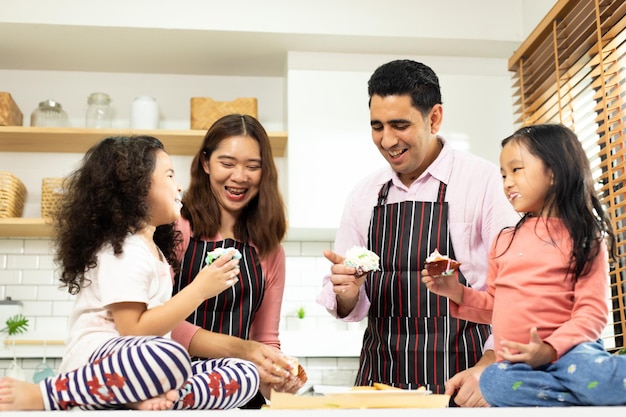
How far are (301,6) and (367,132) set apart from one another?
0.77 metres

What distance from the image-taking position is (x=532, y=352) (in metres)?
1.44

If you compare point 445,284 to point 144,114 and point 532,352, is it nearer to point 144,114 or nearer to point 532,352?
point 532,352

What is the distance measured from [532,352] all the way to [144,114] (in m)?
3.31

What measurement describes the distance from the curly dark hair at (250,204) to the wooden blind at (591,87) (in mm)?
1282

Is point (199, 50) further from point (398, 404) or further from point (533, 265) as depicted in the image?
point (398, 404)

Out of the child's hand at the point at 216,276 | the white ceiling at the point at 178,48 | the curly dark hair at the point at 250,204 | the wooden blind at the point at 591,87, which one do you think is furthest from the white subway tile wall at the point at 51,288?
the child's hand at the point at 216,276

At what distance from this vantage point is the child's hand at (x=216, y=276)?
169 cm

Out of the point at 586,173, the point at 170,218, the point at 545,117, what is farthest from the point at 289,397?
the point at 545,117

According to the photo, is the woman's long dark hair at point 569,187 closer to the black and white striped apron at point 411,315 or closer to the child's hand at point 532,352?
the child's hand at point 532,352

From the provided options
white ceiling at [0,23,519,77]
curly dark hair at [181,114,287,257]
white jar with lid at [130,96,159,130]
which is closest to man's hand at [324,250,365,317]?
curly dark hair at [181,114,287,257]

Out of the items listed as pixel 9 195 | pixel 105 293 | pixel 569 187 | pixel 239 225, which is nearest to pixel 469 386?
pixel 569 187

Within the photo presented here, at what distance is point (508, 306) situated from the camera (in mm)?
1641

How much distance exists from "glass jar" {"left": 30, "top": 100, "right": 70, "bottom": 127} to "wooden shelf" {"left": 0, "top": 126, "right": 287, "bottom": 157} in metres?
0.09

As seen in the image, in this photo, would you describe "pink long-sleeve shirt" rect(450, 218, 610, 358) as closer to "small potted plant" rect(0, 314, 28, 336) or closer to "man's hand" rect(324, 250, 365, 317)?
"man's hand" rect(324, 250, 365, 317)
